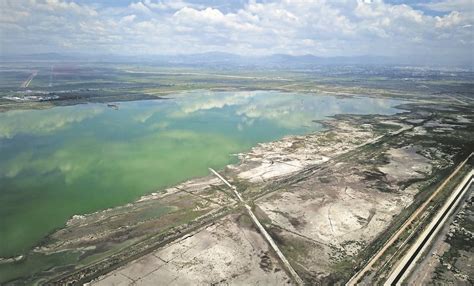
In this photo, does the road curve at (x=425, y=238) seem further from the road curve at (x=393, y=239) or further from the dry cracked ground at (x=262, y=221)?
the dry cracked ground at (x=262, y=221)

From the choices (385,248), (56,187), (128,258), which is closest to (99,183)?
(56,187)

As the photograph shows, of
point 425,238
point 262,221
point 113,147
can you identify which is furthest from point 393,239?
point 113,147

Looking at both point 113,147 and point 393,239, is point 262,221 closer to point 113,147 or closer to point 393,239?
point 393,239

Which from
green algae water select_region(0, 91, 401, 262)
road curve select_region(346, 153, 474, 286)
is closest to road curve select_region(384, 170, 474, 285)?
road curve select_region(346, 153, 474, 286)

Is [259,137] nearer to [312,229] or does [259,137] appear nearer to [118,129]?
[118,129]

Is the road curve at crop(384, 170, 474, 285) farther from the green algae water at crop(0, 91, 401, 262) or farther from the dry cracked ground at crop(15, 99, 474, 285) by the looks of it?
the green algae water at crop(0, 91, 401, 262)

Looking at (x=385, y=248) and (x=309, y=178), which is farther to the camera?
(x=309, y=178)

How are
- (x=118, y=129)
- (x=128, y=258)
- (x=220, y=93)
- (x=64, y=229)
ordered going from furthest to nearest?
(x=220, y=93)
(x=118, y=129)
(x=64, y=229)
(x=128, y=258)

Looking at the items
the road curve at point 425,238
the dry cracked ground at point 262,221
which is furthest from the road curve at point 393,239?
the road curve at point 425,238
